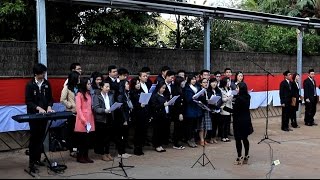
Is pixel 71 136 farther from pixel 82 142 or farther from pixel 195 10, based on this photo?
pixel 195 10

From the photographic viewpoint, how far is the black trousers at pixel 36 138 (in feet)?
25.9

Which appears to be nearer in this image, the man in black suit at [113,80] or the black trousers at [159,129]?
the man in black suit at [113,80]

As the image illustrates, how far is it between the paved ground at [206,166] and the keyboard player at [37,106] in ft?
1.04

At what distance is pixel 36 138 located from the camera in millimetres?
8000

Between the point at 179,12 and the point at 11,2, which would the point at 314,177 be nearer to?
the point at 179,12

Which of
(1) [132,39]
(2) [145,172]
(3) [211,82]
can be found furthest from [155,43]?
(2) [145,172]

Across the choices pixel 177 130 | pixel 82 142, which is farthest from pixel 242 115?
pixel 82 142

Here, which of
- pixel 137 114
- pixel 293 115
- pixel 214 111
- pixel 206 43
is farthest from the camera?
pixel 293 115

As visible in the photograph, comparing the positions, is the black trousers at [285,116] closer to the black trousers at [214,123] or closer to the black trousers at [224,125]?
the black trousers at [224,125]

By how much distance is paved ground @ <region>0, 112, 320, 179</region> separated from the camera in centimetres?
761

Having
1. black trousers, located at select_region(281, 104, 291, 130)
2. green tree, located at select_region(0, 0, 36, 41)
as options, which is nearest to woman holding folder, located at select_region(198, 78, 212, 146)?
black trousers, located at select_region(281, 104, 291, 130)

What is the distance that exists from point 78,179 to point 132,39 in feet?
18.3

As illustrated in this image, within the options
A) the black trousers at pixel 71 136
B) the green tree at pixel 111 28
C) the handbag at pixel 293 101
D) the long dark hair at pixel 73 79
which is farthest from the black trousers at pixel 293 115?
the long dark hair at pixel 73 79

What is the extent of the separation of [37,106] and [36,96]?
7.9 inches
